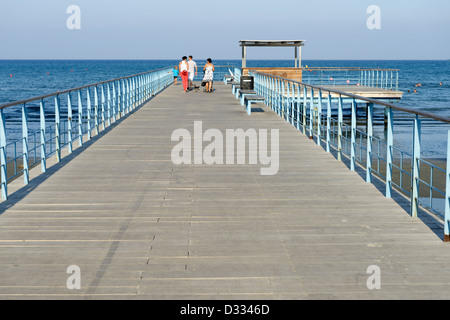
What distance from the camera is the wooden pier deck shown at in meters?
4.34

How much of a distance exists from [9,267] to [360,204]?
3708mm

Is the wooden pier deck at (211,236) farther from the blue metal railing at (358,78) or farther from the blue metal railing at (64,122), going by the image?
the blue metal railing at (358,78)

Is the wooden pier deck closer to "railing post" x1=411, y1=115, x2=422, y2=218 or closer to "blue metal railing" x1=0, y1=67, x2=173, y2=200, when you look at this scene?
"railing post" x1=411, y1=115, x2=422, y2=218

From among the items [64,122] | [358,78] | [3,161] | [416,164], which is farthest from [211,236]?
[358,78]

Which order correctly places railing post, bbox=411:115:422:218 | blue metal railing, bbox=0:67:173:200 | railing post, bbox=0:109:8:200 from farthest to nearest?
blue metal railing, bbox=0:67:173:200 < railing post, bbox=0:109:8:200 < railing post, bbox=411:115:422:218

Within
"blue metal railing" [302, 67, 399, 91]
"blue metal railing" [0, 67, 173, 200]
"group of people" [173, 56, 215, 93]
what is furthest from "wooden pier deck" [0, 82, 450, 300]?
"blue metal railing" [302, 67, 399, 91]

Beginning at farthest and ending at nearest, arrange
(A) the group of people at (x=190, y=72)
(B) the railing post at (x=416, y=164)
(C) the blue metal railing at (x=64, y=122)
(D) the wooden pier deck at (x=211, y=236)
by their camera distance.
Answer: (A) the group of people at (x=190, y=72), (C) the blue metal railing at (x=64, y=122), (B) the railing post at (x=416, y=164), (D) the wooden pier deck at (x=211, y=236)

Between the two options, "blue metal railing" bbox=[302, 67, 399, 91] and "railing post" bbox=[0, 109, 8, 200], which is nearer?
"railing post" bbox=[0, 109, 8, 200]

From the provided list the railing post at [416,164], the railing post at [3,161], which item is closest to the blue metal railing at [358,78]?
the railing post at [3,161]

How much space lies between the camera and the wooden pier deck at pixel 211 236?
171 inches

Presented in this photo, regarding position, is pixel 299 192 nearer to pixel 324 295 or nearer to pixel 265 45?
pixel 324 295

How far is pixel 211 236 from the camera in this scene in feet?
18.2
